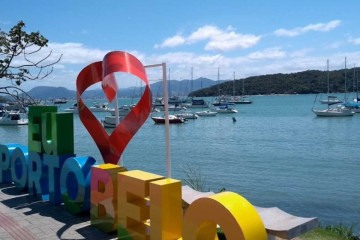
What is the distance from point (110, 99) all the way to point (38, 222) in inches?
114

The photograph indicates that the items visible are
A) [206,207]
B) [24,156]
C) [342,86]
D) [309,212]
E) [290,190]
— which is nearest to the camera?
[206,207]

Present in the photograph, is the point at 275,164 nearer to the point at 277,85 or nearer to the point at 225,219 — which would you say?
the point at 225,219

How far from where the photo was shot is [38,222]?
8.59 m

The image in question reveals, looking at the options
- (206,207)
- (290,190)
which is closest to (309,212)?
(290,190)

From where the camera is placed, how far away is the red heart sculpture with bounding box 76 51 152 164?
337 inches

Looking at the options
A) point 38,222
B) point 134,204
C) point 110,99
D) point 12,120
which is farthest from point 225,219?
point 12,120

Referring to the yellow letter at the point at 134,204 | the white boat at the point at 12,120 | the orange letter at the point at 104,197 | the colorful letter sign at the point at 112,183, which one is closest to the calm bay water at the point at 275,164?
the colorful letter sign at the point at 112,183

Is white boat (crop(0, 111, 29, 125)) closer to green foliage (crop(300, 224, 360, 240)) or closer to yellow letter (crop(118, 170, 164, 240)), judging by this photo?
green foliage (crop(300, 224, 360, 240))

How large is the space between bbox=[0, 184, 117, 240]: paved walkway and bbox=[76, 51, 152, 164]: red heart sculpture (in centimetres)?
147

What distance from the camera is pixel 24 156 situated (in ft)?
36.1

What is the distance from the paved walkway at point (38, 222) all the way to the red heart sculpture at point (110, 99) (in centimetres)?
147

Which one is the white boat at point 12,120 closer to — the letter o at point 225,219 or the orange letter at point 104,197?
the orange letter at point 104,197

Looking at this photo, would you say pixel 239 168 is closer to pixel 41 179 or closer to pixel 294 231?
pixel 41 179

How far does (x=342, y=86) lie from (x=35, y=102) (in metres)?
140
